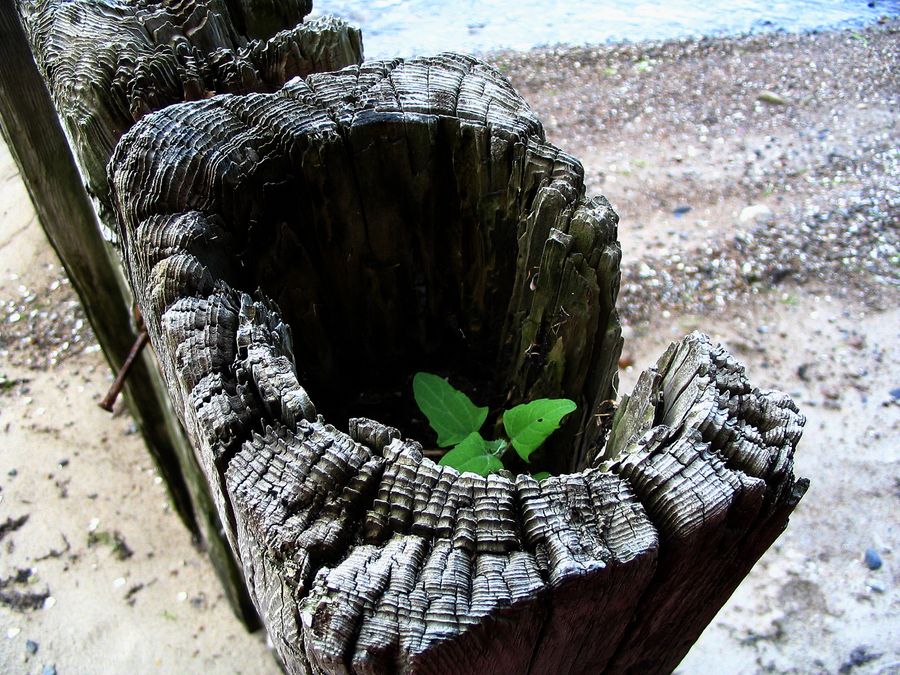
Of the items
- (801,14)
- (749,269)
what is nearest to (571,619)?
(749,269)

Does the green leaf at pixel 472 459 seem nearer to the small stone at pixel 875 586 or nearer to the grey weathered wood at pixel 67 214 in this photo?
the grey weathered wood at pixel 67 214

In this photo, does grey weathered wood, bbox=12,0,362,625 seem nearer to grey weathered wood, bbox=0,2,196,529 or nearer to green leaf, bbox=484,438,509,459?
grey weathered wood, bbox=0,2,196,529

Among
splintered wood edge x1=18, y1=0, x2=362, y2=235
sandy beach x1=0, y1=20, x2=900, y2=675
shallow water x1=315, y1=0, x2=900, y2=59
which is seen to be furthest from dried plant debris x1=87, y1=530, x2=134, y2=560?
shallow water x1=315, y1=0, x2=900, y2=59

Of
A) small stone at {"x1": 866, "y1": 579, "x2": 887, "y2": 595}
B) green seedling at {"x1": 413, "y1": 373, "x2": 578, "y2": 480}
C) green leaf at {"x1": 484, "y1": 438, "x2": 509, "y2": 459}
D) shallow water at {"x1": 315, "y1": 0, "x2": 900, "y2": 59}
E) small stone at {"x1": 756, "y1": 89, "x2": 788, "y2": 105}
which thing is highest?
green seedling at {"x1": 413, "y1": 373, "x2": 578, "y2": 480}

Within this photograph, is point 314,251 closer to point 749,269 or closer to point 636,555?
point 636,555

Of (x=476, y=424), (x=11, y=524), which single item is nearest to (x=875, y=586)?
(x=476, y=424)

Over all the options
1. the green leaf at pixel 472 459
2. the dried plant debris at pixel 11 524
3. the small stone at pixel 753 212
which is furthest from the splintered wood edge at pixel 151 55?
the small stone at pixel 753 212

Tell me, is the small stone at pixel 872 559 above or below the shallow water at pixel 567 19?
below
